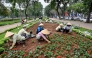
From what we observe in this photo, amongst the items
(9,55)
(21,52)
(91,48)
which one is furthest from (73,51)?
(9,55)

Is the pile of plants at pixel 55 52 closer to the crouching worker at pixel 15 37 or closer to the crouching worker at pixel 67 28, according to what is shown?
the crouching worker at pixel 15 37

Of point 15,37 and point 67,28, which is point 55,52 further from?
point 67,28

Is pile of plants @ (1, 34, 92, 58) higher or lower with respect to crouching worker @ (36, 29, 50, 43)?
lower

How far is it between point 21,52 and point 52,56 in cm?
167

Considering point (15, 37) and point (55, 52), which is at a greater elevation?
point (15, 37)

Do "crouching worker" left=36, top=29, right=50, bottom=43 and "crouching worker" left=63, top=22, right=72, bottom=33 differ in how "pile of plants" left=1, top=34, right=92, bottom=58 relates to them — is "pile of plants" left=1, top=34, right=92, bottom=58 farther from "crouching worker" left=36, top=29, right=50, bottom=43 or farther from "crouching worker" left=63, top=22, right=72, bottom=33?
"crouching worker" left=63, top=22, right=72, bottom=33

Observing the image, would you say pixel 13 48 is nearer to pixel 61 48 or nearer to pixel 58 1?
pixel 61 48

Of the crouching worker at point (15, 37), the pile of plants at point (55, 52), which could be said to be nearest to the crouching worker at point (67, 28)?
the pile of plants at point (55, 52)

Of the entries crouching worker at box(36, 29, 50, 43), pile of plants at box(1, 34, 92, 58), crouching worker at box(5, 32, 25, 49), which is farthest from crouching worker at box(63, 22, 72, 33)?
crouching worker at box(5, 32, 25, 49)

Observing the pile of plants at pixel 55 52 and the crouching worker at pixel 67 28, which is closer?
the pile of plants at pixel 55 52

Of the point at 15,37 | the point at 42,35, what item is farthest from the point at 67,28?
the point at 15,37

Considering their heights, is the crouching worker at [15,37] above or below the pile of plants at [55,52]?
above

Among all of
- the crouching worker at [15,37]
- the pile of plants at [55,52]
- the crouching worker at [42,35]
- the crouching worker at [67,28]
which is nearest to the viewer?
the pile of plants at [55,52]

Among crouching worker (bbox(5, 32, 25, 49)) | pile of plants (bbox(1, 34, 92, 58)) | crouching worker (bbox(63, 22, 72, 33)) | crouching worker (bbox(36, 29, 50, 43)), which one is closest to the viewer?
pile of plants (bbox(1, 34, 92, 58))
